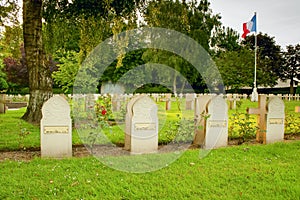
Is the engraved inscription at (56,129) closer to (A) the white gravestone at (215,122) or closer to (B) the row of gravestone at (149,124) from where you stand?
(B) the row of gravestone at (149,124)

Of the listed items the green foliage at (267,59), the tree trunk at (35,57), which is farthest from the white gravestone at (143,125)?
the green foliage at (267,59)


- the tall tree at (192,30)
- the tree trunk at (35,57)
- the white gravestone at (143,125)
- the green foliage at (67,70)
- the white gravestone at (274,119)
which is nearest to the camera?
the white gravestone at (143,125)

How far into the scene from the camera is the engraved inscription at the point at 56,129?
5.13 m

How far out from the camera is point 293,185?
396cm

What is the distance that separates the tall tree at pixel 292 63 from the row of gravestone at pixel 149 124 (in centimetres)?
3123

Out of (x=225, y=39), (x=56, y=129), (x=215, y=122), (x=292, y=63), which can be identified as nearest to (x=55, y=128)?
(x=56, y=129)

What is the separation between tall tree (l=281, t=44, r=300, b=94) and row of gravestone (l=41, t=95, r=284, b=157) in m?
A: 31.2

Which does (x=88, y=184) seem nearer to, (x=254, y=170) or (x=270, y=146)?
(x=254, y=170)

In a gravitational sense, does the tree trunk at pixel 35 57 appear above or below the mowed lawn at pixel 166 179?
above

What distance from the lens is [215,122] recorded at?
6.28m

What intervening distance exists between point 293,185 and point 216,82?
3029cm

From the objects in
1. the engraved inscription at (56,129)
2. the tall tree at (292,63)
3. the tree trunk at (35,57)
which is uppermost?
the tall tree at (292,63)

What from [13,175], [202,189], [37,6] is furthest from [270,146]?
[37,6]

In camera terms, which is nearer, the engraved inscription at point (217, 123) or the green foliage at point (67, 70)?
the engraved inscription at point (217, 123)
